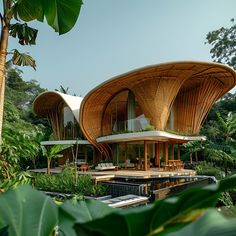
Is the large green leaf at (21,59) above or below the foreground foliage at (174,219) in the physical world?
above

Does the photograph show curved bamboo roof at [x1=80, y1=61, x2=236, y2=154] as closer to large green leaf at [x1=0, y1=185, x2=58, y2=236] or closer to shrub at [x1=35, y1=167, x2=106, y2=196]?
shrub at [x1=35, y1=167, x2=106, y2=196]

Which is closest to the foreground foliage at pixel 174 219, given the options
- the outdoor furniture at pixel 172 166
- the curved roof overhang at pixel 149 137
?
the curved roof overhang at pixel 149 137

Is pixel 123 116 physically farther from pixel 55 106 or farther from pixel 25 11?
pixel 25 11

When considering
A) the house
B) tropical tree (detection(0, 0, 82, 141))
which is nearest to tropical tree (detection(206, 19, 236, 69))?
the house

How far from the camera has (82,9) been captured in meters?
2.30

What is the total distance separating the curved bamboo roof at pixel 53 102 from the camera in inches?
901

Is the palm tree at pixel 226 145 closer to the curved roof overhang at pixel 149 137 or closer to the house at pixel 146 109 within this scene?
the curved roof overhang at pixel 149 137

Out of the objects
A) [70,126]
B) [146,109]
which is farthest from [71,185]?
[70,126]

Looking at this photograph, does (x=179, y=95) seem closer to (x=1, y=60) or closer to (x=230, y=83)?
(x=230, y=83)

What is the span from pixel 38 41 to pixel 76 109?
1853cm

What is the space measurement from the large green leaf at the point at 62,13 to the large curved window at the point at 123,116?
48.6 ft

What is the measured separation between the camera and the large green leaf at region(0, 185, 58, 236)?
2.35 ft

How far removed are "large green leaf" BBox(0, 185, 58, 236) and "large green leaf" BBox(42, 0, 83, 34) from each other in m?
1.67

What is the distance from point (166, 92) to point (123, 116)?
220 inches
